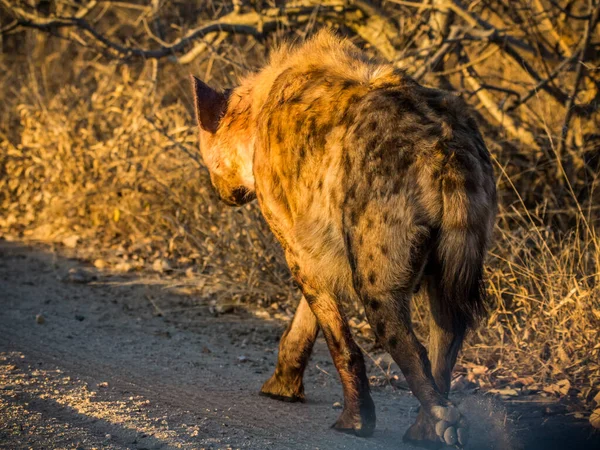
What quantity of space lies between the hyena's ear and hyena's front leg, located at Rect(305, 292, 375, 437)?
142 centimetres

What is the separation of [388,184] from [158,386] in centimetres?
192

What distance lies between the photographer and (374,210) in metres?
3.45

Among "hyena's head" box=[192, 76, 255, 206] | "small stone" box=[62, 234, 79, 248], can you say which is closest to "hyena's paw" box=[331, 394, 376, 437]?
"hyena's head" box=[192, 76, 255, 206]

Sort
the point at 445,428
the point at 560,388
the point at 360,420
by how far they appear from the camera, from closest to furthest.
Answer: the point at 445,428 → the point at 360,420 → the point at 560,388

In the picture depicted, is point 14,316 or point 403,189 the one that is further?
point 14,316

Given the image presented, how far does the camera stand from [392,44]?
709 cm

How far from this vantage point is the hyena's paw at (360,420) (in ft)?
12.8

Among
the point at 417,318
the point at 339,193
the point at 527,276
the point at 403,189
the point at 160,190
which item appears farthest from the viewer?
the point at 160,190

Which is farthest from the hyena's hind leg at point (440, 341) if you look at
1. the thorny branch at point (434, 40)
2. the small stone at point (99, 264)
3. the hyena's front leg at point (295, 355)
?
the small stone at point (99, 264)

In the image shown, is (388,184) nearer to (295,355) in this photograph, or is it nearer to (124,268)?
(295,355)

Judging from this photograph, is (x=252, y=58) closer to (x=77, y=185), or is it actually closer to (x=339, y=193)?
(x=77, y=185)

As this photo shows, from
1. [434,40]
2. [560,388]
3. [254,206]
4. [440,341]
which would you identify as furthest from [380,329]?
[434,40]

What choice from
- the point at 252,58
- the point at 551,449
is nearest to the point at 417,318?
the point at 551,449

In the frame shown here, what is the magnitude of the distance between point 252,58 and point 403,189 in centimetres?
486
